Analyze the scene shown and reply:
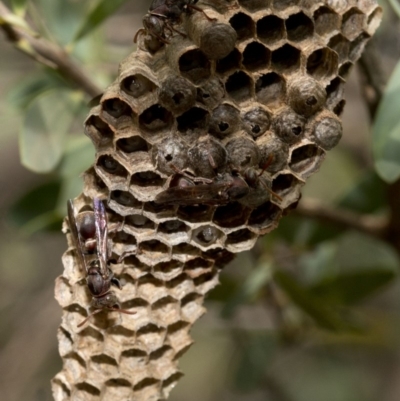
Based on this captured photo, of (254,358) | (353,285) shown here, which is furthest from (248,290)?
(254,358)

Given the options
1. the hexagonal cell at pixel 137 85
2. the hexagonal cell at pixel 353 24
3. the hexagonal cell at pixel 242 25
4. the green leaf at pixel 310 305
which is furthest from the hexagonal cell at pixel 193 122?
the green leaf at pixel 310 305

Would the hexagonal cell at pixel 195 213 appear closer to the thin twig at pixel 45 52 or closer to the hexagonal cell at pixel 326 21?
the hexagonal cell at pixel 326 21

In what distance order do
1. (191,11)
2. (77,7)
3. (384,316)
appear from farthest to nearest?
(384,316) → (77,7) → (191,11)

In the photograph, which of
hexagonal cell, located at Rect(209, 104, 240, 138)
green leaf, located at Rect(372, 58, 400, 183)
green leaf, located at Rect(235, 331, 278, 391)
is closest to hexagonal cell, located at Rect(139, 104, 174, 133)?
hexagonal cell, located at Rect(209, 104, 240, 138)

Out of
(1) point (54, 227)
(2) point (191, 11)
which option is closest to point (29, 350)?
(1) point (54, 227)

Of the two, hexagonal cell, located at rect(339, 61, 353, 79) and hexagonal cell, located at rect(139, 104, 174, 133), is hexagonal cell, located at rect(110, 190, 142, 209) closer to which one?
hexagonal cell, located at rect(139, 104, 174, 133)

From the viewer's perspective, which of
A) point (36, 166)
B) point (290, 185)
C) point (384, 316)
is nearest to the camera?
point (290, 185)

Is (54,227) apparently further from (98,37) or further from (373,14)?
(373,14)
